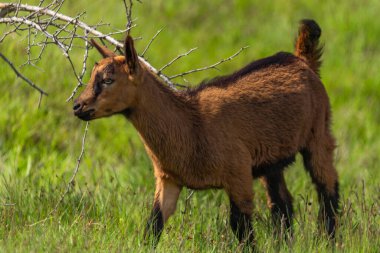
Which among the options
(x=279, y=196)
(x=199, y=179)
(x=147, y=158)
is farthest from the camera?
(x=147, y=158)

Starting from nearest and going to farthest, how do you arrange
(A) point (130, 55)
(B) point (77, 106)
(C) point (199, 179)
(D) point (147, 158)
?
(B) point (77, 106) → (A) point (130, 55) → (C) point (199, 179) → (D) point (147, 158)

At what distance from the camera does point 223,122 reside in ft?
23.9

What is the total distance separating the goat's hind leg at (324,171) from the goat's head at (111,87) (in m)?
1.89

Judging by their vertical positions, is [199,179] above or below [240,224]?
above

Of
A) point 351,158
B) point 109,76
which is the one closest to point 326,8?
point 351,158

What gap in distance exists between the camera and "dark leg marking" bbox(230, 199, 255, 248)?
7.09 meters

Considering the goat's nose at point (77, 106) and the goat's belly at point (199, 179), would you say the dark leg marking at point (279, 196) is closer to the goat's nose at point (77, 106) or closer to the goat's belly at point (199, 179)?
the goat's belly at point (199, 179)

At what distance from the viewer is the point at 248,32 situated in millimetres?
14383

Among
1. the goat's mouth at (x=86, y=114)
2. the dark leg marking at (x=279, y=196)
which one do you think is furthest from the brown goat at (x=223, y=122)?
the dark leg marking at (x=279, y=196)

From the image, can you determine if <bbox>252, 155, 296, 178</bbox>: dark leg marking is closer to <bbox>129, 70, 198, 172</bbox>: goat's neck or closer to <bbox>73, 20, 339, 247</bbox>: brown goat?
<bbox>73, 20, 339, 247</bbox>: brown goat

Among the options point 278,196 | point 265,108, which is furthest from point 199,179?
point 278,196

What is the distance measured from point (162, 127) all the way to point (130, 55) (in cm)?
65

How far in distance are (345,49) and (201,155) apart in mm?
7173

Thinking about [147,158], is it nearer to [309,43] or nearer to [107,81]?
[309,43]
